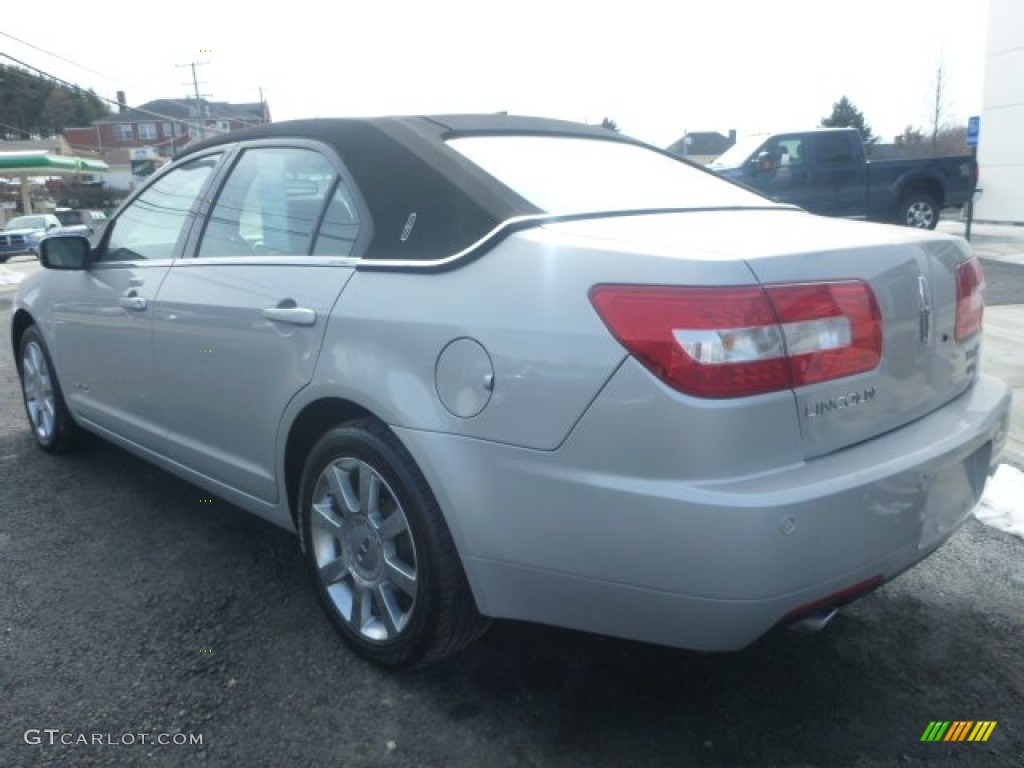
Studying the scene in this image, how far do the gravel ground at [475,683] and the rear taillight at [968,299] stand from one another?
0.96m

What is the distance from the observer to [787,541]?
1.99m

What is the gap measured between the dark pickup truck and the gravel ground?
1231 centimetres

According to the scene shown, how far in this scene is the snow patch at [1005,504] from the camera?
3771 millimetres

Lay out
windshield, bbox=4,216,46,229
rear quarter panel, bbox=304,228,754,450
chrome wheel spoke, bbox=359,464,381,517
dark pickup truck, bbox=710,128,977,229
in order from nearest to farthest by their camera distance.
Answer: rear quarter panel, bbox=304,228,754,450 < chrome wheel spoke, bbox=359,464,381,517 < dark pickup truck, bbox=710,128,977,229 < windshield, bbox=4,216,46,229

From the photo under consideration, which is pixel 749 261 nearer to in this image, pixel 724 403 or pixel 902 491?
pixel 724 403

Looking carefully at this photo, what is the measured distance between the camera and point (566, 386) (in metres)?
2.12

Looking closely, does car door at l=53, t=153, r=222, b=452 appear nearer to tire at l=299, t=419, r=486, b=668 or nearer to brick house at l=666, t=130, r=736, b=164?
tire at l=299, t=419, r=486, b=668

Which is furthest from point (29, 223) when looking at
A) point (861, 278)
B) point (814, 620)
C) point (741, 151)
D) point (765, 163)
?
point (814, 620)

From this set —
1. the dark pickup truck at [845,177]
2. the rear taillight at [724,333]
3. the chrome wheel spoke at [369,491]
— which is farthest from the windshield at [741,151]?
the rear taillight at [724,333]

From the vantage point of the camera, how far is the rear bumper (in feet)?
6.52

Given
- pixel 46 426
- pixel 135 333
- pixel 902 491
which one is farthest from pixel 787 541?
pixel 46 426

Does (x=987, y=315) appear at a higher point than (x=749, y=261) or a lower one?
lower

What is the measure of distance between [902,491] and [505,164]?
142 cm

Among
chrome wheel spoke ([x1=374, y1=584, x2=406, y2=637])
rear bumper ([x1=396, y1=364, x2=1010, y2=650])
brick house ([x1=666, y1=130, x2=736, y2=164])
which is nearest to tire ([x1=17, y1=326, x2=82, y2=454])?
chrome wheel spoke ([x1=374, y1=584, x2=406, y2=637])
